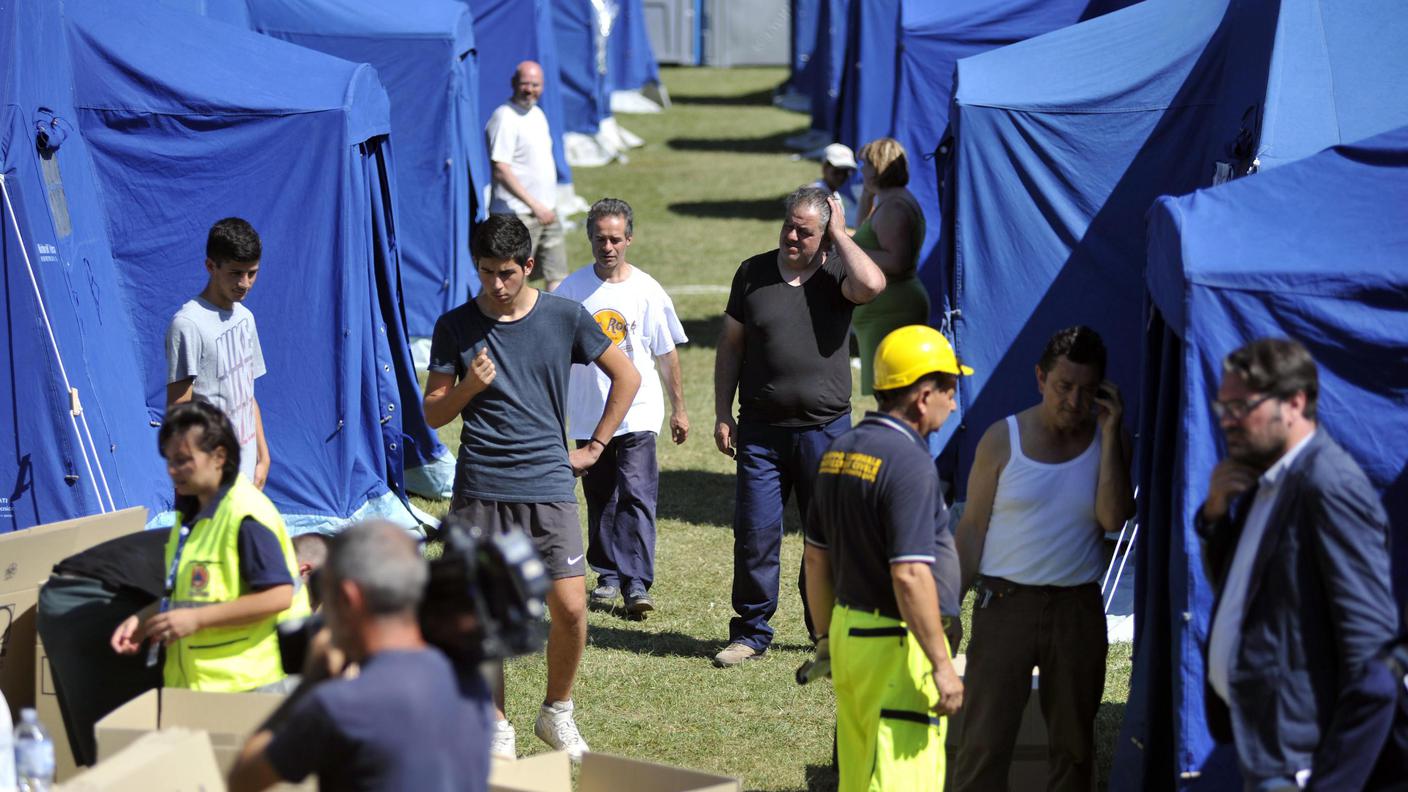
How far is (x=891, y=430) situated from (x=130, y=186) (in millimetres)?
5093

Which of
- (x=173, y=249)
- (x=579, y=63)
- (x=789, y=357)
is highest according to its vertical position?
(x=579, y=63)

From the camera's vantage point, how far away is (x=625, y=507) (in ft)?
23.4

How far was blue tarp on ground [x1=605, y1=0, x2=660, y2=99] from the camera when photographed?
83.7 feet

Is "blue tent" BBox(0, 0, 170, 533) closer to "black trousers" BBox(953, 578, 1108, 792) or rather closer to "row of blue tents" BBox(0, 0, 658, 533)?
"row of blue tents" BBox(0, 0, 658, 533)

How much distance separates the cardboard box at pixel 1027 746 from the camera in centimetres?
482

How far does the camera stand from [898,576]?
404 cm

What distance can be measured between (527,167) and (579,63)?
938 cm

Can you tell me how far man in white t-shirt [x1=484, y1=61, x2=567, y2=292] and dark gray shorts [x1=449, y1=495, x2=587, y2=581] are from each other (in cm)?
674

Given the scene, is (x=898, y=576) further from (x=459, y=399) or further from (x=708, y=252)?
(x=708, y=252)

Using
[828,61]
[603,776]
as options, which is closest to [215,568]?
[603,776]

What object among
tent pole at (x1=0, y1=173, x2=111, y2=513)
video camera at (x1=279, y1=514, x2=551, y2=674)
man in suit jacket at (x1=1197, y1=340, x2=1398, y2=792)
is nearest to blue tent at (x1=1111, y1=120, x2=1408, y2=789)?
man in suit jacket at (x1=1197, y1=340, x2=1398, y2=792)

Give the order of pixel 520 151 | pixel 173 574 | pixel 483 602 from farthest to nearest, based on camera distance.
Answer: pixel 520 151 < pixel 173 574 < pixel 483 602

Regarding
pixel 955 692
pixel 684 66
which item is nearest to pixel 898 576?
pixel 955 692

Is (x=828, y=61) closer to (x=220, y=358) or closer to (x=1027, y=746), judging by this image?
(x=220, y=358)
